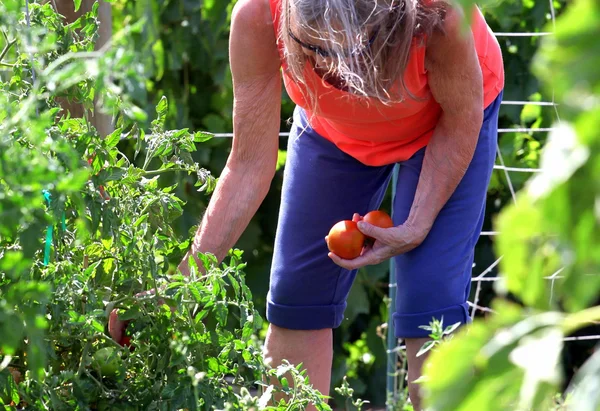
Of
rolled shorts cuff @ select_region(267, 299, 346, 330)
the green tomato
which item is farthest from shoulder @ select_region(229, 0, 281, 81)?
the green tomato

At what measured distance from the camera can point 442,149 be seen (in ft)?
6.10

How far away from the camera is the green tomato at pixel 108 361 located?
1433 mm

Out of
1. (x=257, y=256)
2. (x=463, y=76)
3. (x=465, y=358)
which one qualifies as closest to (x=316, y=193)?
(x=463, y=76)

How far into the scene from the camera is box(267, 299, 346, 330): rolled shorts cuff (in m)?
2.10

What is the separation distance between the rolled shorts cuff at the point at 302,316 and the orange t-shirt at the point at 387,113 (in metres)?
0.36

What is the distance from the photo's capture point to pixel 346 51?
1.60m

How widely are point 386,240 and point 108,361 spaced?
2.17ft

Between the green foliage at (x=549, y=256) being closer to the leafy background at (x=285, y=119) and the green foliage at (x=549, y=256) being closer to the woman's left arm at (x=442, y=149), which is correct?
the woman's left arm at (x=442, y=149)

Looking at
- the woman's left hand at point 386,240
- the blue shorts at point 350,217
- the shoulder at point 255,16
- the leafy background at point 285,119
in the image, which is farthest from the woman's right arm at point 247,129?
the leafy background at point 285,119

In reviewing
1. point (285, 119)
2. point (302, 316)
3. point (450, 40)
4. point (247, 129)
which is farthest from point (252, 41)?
point (285, 119)

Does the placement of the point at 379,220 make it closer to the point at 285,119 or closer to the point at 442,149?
the point at 442,149

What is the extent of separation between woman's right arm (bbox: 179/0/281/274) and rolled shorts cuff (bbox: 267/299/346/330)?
27 centimetres

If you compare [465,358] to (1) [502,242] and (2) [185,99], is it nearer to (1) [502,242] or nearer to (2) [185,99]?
(1) [502,242]

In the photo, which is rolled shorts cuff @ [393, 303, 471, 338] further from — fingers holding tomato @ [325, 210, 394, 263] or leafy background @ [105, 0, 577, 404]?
leafy background @ [105, 0, 577, 404]
